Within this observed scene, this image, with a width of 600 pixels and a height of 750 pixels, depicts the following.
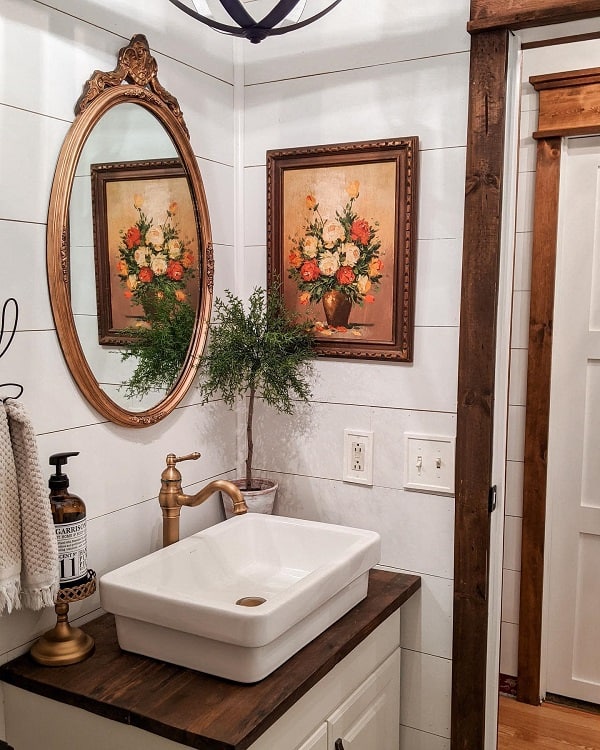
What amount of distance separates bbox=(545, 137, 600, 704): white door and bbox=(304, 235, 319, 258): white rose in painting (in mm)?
1019

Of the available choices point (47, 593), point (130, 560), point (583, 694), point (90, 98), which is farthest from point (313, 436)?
point (583, 694)

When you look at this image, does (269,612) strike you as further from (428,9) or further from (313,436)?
(428,9)

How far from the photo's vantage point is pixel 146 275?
1.68 meters

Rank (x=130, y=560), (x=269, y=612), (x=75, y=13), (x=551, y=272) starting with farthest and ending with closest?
(x=551, y=272)
(x=130, y=560)
(x=75, y=13)
(x=269, y=612)

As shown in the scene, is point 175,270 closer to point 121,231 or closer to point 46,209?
point 121,231

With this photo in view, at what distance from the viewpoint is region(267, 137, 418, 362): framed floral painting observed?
70.4 inches

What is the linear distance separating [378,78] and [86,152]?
2.40 feet

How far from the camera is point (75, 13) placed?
1461 millimetres

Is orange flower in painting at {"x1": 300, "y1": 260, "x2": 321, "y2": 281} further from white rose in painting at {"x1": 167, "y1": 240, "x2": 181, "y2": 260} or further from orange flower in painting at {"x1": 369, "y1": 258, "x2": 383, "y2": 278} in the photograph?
white rose in painting at {"x1": 167, "y1": 240, "x2": 181, "y2": 260}

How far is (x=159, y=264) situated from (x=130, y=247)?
0.10 metres

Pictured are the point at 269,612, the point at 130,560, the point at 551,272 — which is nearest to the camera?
the point at 269,612

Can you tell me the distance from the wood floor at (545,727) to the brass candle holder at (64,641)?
5.18 feet

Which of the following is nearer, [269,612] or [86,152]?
[269,612]

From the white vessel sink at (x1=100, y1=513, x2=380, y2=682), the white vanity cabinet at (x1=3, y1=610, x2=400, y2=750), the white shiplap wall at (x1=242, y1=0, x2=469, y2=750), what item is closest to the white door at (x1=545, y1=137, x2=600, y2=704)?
the white shiplap wall at (x1=242, y1=0, x2=469, y2=750)
